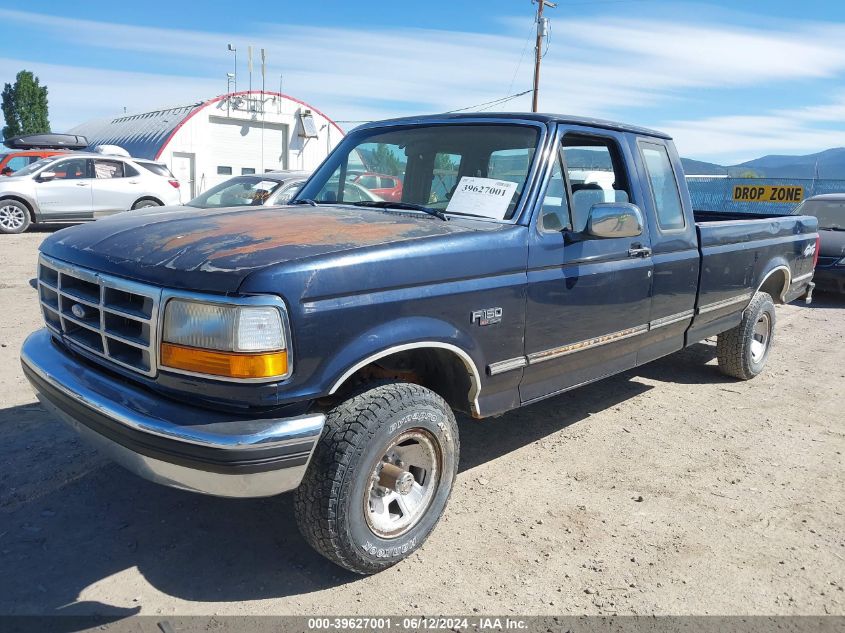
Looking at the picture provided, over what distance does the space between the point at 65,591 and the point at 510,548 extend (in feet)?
6.20

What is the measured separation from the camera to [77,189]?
47.2 ft

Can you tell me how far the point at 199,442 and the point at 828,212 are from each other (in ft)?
37.7

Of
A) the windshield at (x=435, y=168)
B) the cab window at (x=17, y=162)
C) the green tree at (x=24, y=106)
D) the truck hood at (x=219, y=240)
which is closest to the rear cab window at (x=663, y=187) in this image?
the windshield at (x=435, y=168)

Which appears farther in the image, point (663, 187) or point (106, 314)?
point (663, 187)

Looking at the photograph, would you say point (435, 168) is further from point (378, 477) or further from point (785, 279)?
point (785, 279)

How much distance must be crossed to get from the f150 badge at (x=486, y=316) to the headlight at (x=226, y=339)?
966 millimetres

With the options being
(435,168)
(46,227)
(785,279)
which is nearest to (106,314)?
(435,168)

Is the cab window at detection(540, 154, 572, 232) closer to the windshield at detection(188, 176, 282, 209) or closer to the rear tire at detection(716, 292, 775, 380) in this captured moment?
the rear tire at detection(716, 292, 775, 380)

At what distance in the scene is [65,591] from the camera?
2.73m

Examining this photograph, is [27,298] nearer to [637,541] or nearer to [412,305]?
[412,305]

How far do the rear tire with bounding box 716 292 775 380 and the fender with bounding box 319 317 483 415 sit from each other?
3.47 meters

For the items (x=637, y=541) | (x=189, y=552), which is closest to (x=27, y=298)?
(x=189, y=552)

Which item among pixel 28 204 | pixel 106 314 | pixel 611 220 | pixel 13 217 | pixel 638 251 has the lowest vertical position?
pixel 13 217

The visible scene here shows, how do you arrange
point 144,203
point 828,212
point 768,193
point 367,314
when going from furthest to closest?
point 768,193 → point 144,203 → point 828,212 → point 367,314
